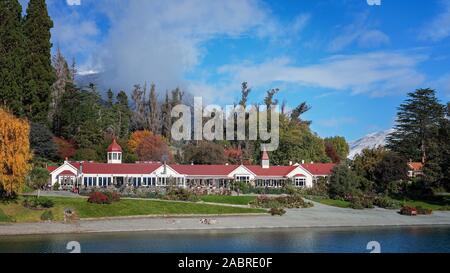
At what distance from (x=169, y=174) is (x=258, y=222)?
21.2m

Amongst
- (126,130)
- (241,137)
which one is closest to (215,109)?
(241,137)

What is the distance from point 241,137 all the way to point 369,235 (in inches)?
1937

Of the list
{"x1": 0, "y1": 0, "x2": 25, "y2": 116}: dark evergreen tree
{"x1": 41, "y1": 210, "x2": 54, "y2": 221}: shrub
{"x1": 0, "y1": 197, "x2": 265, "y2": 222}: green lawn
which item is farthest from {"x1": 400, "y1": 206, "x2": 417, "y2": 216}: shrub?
{"x1": 0, "y1": 0, "x2": 25, "y2": 116}: dark evergreen tree

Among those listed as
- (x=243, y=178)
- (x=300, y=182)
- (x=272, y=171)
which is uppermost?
(x=272, y=171)

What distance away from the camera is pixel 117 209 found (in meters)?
43.5

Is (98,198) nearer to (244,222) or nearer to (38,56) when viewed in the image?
(244,222)

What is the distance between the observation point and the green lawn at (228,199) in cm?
5134

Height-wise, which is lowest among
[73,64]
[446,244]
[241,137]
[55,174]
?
[446,244]

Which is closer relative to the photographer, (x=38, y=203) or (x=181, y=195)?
(x=38, y=203)

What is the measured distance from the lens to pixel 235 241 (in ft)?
109

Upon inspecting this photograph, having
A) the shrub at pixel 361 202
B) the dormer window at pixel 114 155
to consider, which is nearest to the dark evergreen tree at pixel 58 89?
the dormer window at pixel 114 155

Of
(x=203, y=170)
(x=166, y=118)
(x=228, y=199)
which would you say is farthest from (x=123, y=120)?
(x=228, y=199)

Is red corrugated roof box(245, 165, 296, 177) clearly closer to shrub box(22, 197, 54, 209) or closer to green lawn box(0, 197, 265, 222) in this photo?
green lawn box(0, 197, 265, 222)
